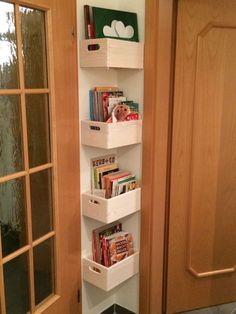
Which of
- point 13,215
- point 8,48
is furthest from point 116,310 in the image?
point 8,48

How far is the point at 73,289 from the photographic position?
191 cm

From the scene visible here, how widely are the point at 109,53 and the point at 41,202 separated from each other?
800 millimetres

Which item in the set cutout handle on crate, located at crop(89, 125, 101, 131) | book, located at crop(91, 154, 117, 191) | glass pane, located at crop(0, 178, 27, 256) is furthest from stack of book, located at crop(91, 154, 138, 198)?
glass pane, located at crop(0, 178, 27, 256)

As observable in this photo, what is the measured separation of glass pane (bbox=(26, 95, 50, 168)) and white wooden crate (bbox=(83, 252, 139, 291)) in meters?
0.68

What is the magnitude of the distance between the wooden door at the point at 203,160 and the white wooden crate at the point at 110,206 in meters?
0.27

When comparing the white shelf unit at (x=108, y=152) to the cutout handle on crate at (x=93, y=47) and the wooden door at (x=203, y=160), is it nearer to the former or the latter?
the cutout handle on crate at (x=93, y=47)

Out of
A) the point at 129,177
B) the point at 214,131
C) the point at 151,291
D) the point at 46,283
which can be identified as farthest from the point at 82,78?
the point at 151,291

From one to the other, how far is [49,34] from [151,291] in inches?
61.4

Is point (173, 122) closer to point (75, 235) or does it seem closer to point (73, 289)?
point (75, 235)

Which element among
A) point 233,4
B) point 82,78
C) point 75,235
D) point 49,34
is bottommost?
point 75,235

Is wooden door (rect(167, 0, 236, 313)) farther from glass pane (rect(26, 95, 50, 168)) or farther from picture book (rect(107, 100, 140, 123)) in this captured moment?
glass pane (rect(26, 95, 50, 168))

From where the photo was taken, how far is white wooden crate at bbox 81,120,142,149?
1701 millimetres

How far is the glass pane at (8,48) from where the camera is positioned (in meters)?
1.38

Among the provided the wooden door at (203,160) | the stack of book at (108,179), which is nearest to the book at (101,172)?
the stack of book at (108,179)
